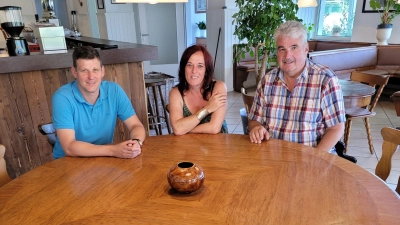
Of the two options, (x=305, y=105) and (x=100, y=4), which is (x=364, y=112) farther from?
(x=100, y=4)

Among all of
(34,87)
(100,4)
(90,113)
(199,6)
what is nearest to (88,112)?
(90,113)

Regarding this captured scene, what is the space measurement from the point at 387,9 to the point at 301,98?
188 inches

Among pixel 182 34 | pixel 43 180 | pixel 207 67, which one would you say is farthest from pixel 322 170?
pixel 182 34

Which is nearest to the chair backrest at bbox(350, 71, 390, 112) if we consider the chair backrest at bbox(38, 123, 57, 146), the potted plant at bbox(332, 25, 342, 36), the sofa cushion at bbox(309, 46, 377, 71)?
the sofa cushion at bbox(309, 46, 377, 71)

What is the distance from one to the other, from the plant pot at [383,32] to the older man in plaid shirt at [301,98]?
4.64m

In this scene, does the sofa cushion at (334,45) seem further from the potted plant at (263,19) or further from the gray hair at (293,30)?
the gray hair at (293,30)

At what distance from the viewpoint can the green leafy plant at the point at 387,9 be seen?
5.19m

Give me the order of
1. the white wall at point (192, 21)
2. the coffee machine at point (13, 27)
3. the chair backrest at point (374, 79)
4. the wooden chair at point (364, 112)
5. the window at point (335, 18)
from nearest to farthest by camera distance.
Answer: the coffee machine at point (13, 27) < the wooden chair at point (364, 112) < the chair backrest at point (374, 79) < the window at point (335, 18) < the white wall at point (192, 21)

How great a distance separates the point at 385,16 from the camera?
17.6 ft

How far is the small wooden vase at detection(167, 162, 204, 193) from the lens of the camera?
1044 mm

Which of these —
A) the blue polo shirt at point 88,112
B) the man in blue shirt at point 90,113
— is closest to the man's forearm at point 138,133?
the man in blue shirt at point 90,113

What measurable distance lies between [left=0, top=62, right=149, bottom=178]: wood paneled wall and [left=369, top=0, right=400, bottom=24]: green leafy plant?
498cm

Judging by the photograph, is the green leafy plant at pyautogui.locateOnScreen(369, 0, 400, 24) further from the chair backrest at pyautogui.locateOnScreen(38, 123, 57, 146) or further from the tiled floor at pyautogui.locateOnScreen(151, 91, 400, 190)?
the chair backrest at pyautogui.locateOnScreen(38, 123, 57, 146)

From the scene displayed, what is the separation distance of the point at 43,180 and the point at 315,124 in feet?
4.70
